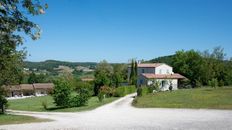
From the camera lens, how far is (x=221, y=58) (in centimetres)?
8450

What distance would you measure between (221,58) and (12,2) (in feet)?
263

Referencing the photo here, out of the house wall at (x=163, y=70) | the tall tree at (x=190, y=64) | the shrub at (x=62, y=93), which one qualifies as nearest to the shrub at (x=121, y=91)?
the shrub at (x=62, y=93)

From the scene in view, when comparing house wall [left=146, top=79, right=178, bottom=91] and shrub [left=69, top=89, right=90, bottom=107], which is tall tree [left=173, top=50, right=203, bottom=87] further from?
shrub [left=69, top=89, right=90, bottom=107]

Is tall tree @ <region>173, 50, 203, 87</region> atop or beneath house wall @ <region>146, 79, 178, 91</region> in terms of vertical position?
atop

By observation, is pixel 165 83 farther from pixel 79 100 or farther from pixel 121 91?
pixel 79 100

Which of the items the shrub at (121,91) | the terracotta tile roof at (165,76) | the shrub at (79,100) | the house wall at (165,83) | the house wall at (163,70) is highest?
the house wall at (163,70)

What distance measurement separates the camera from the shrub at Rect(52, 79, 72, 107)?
139ft

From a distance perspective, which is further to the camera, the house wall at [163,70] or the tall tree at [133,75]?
the house wall at [163,70]

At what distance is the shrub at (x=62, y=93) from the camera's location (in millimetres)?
42250

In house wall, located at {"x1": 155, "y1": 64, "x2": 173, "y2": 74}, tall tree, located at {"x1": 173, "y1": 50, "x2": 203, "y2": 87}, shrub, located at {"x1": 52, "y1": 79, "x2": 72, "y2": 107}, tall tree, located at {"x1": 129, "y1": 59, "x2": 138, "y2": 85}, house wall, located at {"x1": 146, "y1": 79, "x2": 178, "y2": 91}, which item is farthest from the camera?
house wall, located at {"x1": 155, "y1": 64, "x2": 173, "y2": 74}

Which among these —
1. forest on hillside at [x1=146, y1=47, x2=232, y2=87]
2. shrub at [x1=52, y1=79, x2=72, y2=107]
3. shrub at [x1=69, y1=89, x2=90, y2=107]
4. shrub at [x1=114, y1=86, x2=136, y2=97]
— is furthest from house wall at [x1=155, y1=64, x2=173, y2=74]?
shrub at [x1=52, y1=79, x2=72, y2=107]

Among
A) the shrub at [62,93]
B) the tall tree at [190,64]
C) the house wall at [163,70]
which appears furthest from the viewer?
the house wall at [163,70]

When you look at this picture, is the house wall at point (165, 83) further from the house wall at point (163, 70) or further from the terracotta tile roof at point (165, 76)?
the house wall at point (163, 70)

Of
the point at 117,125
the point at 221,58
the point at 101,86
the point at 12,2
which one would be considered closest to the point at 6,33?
the point at 12,2
